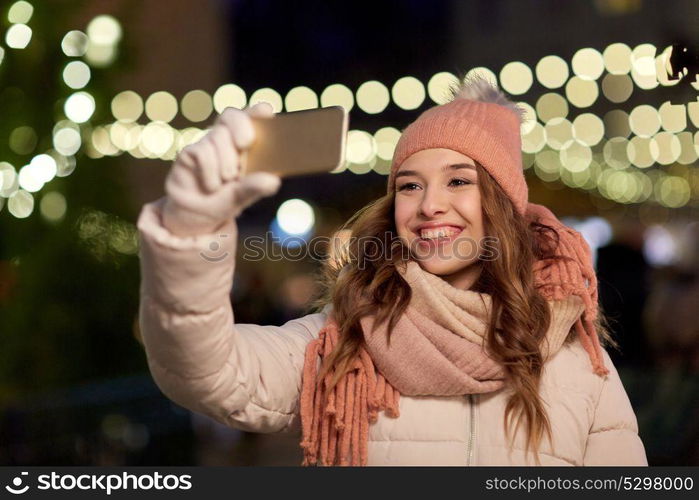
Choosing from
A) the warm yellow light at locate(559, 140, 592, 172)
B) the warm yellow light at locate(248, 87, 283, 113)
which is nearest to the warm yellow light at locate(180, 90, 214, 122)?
the warm yellow light at locate(248, 87, 283, 113)

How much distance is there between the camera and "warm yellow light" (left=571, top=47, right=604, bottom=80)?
10.4 meters

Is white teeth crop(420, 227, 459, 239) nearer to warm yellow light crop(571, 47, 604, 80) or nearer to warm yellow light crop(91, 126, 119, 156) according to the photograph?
warm yellow light crop(91, 126, 119, 156)

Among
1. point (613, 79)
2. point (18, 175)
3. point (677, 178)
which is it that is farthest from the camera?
point (677, 178)

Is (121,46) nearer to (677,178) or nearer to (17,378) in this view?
(17,378)

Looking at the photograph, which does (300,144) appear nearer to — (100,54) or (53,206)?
(53,206)

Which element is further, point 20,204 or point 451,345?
point 20,204

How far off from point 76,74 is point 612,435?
149 inches

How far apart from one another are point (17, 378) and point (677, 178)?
84.1ft

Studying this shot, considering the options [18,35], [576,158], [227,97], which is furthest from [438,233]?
[576,158]

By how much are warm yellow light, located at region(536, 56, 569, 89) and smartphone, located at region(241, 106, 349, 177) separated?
9.12 meters

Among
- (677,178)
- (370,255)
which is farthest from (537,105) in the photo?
(677,178)

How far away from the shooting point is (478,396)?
261 cm

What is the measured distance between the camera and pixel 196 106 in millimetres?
10156

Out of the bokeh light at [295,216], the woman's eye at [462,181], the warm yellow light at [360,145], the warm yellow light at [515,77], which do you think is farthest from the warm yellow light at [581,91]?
the woman's eye at [462,181]
